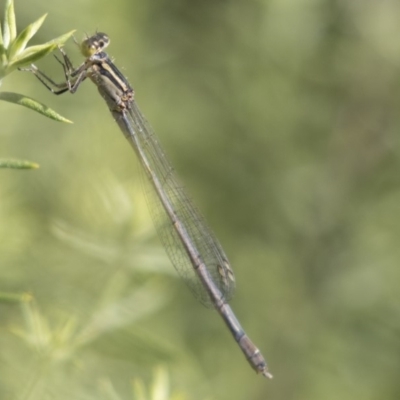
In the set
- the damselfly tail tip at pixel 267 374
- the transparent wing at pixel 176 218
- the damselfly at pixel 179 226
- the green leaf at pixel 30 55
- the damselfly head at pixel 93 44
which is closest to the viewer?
the green leaf at pixel 30 55

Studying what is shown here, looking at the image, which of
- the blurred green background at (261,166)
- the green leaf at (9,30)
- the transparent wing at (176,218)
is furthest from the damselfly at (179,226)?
the green leaf at (9,30)

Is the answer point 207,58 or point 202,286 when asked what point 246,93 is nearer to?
point 207,58

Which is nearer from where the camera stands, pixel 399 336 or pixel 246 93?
pixel 399 336

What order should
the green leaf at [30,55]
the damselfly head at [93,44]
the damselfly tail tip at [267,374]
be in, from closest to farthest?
the green leaf at [30,55] → the damselfly head at [93,44] → the damselfly tail tip at [267,374]

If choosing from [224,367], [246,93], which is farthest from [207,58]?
[224,367]

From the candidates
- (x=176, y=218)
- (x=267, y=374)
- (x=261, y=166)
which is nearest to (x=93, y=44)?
(x=176, y=218)

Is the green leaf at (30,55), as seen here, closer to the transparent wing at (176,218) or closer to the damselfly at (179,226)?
the damselfly at (179,226)
